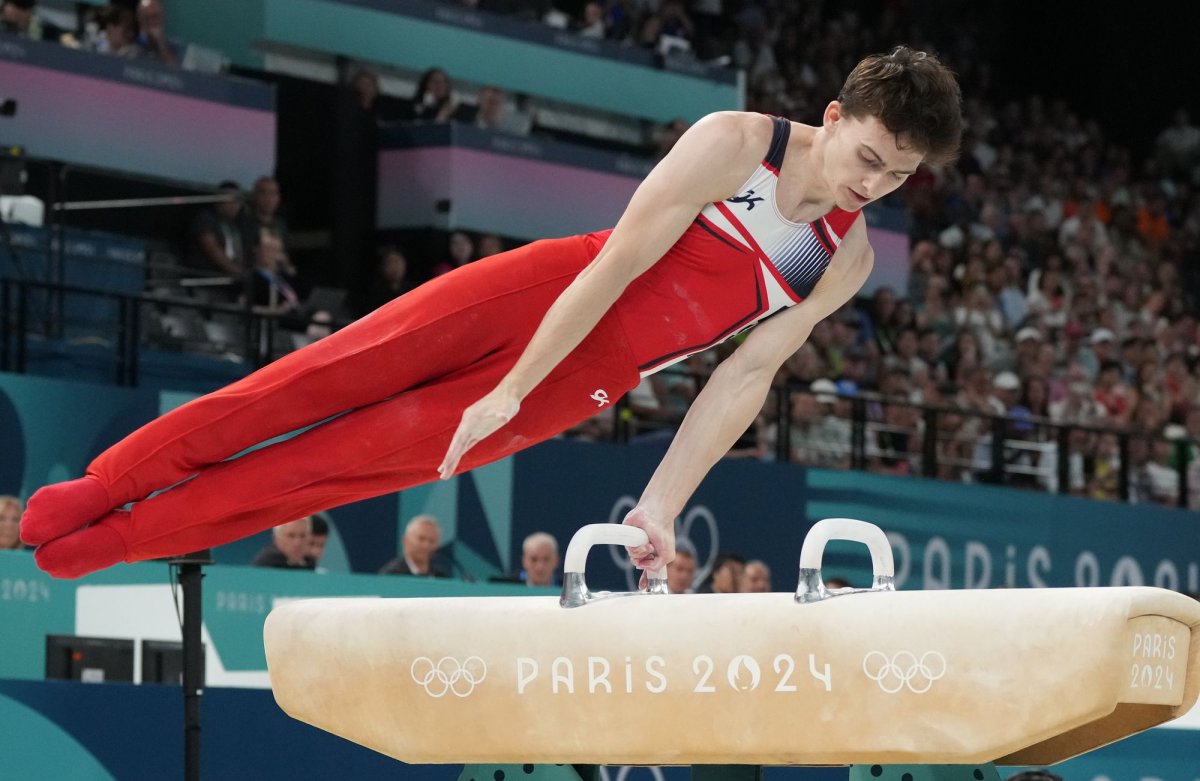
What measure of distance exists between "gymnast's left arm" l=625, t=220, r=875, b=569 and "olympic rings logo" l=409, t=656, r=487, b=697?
0.53 metres

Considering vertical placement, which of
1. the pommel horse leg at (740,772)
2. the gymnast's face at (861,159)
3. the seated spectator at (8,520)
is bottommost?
the pommel horse leg at (740,772)

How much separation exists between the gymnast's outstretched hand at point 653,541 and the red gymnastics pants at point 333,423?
0.29 m

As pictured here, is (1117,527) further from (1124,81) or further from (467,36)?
(1124,81)

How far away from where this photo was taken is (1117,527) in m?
11.7

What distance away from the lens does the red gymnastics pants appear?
3.73 m

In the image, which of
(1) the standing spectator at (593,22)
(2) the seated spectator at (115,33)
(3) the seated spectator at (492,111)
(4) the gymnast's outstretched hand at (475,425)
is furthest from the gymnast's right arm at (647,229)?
(1) the standing spectator at (593,22)

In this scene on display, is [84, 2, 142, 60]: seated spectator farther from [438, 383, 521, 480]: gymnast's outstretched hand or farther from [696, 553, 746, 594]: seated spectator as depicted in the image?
[438, 383, 521, 480]: gymnast's outstretched hand

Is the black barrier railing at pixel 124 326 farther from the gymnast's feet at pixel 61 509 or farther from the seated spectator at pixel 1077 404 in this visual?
the seated spectator at pixel 1077 404

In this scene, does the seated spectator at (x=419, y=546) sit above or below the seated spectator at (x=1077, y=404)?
below

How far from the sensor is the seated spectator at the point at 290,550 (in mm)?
7453

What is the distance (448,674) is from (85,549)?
2.72 feet

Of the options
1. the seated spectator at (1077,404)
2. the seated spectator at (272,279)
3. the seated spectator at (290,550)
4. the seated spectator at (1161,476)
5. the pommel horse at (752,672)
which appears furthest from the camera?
the seated spectator at (1077,404)

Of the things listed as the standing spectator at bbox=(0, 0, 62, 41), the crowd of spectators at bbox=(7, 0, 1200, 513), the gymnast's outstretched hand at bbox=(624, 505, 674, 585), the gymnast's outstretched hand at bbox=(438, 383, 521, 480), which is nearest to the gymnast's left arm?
the gymnast's outstretched hand at bbox=(624, 505, 674, 585)

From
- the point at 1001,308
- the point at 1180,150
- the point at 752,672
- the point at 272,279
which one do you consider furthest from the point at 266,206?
the point at 1180,150
